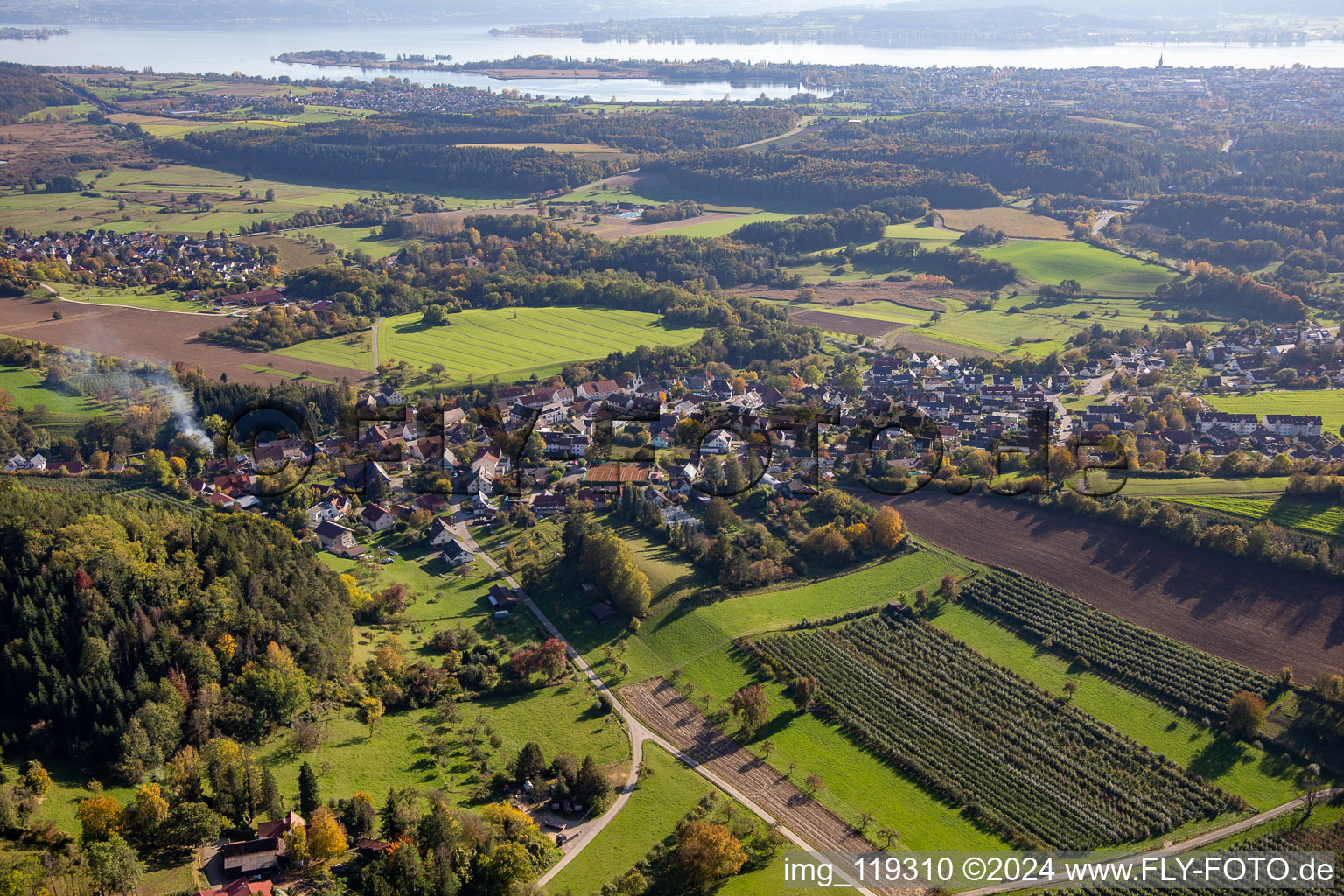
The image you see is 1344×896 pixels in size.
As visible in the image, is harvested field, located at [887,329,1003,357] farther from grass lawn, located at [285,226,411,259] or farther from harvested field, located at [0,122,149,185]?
harvested field, located at [0,122,149,185]

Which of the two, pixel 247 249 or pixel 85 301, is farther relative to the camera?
pixel 247 249

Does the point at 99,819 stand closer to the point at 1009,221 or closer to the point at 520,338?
the point at 520,338

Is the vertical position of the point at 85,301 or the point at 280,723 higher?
the point at 85,301

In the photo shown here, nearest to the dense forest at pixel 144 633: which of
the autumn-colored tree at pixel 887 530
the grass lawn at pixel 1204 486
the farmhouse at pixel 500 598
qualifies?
the farmhouse at pixel 500 598

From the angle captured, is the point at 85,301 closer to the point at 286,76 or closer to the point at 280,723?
the point at 280,723

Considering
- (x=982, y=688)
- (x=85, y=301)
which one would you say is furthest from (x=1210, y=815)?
(x=85, y=301)

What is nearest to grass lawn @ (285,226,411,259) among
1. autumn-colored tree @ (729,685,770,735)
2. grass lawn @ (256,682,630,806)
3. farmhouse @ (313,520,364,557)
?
farmhouse @ (313,520,364,557)
